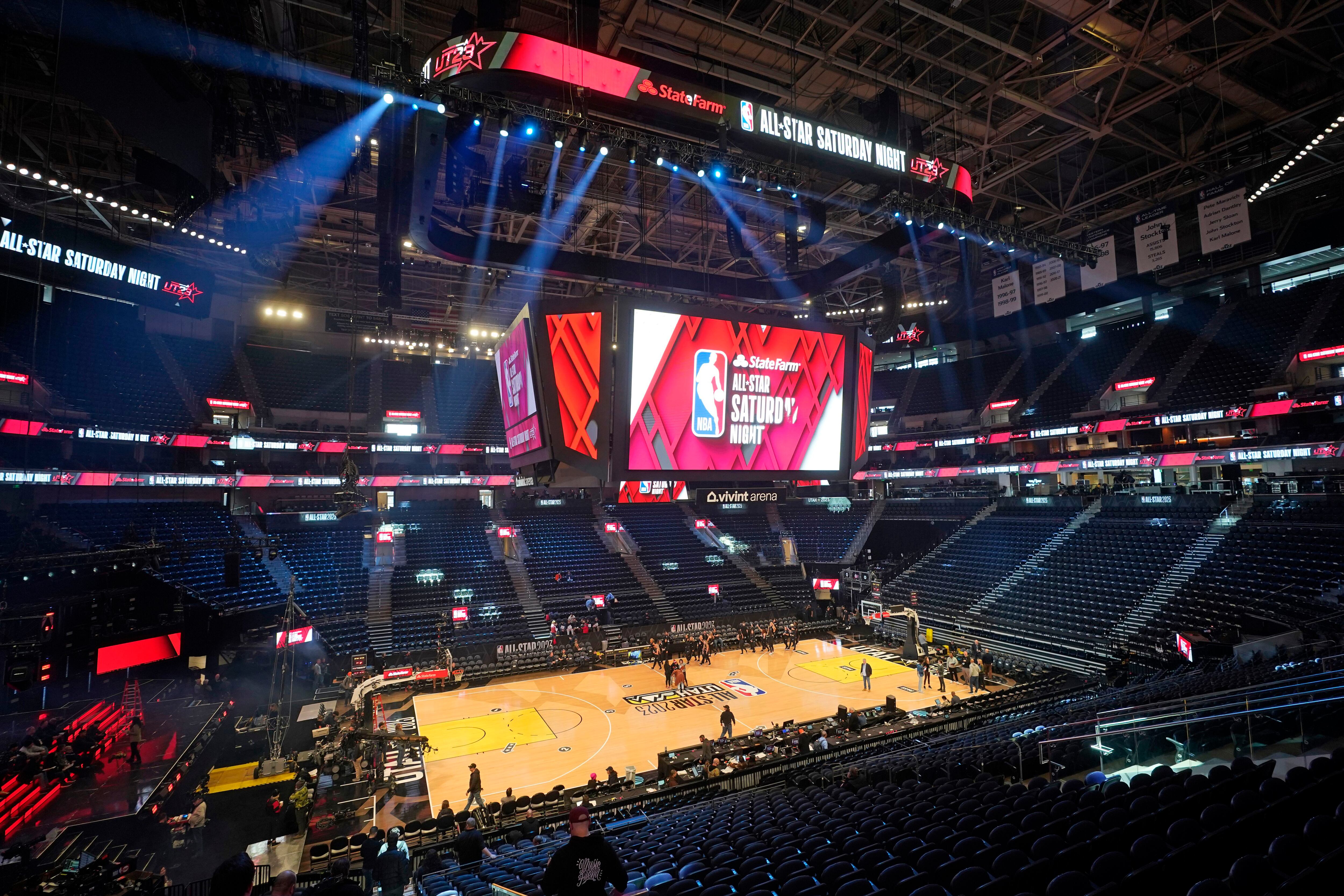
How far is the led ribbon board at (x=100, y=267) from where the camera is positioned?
344 inches

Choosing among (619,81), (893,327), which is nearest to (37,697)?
(619,81)

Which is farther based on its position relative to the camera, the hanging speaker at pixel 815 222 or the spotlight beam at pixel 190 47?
the hanging speaker at pixel 815 222

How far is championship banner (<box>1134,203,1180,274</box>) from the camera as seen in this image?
18.1 metres

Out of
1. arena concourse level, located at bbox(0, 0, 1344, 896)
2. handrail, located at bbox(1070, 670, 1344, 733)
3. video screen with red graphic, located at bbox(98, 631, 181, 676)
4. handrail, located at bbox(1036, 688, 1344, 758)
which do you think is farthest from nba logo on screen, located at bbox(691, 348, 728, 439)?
video screen with red graphic, located at bbox(98, 631, 181, 676)

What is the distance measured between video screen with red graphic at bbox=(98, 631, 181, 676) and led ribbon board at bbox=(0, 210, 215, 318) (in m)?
11.9

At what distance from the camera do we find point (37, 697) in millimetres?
16922

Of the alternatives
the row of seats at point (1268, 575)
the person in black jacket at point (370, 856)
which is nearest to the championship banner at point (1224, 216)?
the row of seats at point (1268, 575)

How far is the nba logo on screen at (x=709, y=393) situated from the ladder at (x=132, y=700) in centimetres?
1983

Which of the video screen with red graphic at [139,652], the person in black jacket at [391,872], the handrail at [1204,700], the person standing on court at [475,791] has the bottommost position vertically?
the person standing on court at [475,791]

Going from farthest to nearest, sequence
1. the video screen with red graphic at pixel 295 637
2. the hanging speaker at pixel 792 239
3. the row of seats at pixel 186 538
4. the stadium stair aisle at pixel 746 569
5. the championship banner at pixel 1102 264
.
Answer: the stadium stair aisle at pixel 746 569, the row of seats at pixel 186 538, the championship banner at pixel 1102 264, the video screen with red graphic at pixel 295 637, the hanging speaker at pixel 792 239

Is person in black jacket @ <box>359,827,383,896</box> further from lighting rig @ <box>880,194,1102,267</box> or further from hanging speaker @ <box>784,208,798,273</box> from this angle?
lighting rig @ <box>880,194,1102,267</box>

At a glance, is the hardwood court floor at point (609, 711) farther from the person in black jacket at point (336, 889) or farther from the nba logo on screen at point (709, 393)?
the person in black jacket at point (336, 889)

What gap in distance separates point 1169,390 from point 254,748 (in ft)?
126

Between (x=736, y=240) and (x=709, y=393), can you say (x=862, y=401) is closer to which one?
(x=709, y=393)
